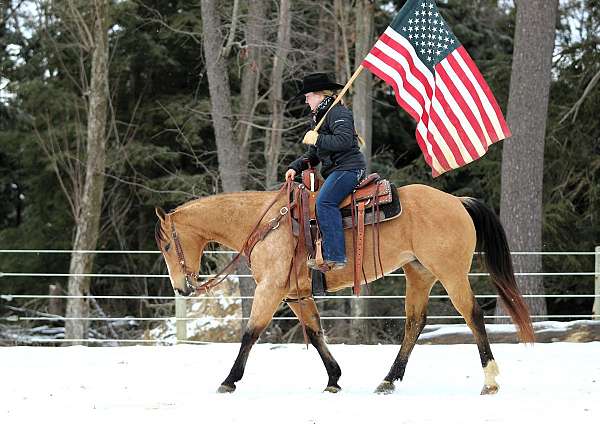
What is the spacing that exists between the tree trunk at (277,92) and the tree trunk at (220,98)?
4.05 ft

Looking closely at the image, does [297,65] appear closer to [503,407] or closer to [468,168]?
[468,168]

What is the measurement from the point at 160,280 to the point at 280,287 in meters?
13.6

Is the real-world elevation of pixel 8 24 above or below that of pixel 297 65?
above

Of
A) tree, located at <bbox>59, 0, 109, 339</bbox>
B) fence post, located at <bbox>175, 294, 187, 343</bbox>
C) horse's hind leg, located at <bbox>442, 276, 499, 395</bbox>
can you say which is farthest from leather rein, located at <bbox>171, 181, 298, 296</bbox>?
tree, located at <bbox>59, 0, 109, 339</bbox>

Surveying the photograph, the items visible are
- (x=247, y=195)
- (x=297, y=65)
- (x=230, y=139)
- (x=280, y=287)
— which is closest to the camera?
(x=280, y=287)

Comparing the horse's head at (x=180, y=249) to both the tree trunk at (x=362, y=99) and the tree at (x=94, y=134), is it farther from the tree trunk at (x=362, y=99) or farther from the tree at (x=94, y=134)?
the tree at (x=94, y=134)

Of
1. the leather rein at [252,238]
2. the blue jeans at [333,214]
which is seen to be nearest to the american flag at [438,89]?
the blue jeans at [333,214]

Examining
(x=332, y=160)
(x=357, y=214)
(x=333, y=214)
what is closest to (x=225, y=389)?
(x=333, y=214)

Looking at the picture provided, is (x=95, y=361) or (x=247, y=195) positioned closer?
(x=247, y=195)

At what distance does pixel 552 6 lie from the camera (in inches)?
498

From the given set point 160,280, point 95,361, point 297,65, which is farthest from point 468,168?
point 95,361

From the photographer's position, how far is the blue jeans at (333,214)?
7.23 m

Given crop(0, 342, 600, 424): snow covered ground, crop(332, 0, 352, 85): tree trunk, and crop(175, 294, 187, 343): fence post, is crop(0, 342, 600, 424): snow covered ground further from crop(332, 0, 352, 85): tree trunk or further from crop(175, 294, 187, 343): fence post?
crop(332, 0, 352, 85): tree trunk

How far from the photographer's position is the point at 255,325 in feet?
23.5
